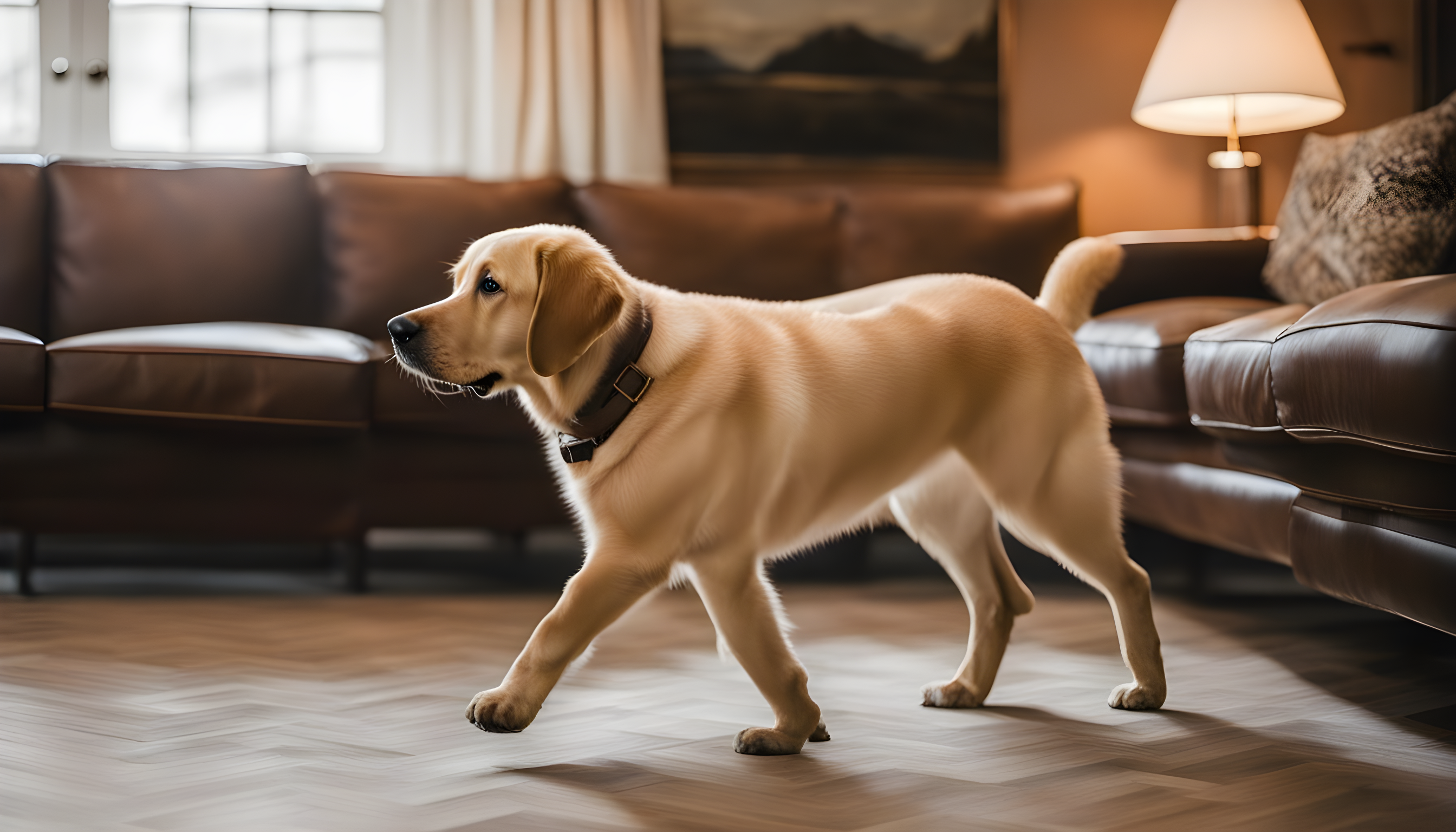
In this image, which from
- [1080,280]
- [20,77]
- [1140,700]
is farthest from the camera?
[20,77]

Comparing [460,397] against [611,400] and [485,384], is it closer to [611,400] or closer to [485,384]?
[485,384]

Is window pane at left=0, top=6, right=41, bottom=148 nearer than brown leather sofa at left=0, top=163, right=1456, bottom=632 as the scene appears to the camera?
No

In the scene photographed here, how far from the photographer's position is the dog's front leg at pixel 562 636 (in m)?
1.34

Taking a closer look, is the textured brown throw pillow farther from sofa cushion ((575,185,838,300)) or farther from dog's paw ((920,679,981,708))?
dog's paw ((920,679,981,708))

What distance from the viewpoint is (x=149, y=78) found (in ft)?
12.8

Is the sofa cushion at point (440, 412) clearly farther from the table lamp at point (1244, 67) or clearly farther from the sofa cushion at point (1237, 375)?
the table lamp at point (1244, 67)

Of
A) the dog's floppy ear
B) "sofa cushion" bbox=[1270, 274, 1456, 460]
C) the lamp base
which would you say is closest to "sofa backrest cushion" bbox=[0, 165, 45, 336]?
the dog's floppy ear

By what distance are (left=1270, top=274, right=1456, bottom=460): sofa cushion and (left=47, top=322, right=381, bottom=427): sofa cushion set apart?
5.90 ft

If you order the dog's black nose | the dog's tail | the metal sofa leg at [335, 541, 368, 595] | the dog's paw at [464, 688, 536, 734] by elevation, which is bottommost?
the metal sofa leg at [335, 541, 368, 595]

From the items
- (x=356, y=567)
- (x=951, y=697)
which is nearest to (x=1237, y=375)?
(x=951, y=697)

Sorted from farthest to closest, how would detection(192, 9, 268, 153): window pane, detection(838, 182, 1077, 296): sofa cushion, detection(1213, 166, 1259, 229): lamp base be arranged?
detection(192, 9, 268, 153): window pane < detection(1213, 166, 1259, 229): lamp base < detection(838, 182, 1077, 296): sofa cushion

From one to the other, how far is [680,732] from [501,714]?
307 mm

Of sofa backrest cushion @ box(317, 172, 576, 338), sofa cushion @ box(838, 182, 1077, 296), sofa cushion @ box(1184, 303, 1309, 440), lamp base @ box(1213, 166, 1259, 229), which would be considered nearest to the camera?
sofa cushion @ box(1184, 303, 1309, 440)

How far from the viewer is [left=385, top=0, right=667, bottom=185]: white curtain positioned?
3795 mm
